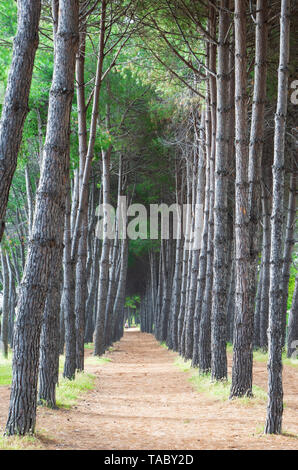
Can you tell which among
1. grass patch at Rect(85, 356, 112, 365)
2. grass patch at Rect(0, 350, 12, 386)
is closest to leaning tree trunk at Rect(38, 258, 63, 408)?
grass patch at Rect(0, 350, 12, 386)

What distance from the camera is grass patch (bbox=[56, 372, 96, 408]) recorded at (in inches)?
365

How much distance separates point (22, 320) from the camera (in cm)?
614

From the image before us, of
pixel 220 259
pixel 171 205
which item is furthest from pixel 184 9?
pixel 171 205

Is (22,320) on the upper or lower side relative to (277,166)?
lower

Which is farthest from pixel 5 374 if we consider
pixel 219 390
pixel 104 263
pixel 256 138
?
pixel 256 138

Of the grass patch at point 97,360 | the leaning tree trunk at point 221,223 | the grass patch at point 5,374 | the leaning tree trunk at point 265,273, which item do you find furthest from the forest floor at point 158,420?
the leaning tree trunk at point 265,273

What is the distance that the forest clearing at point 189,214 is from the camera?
6191mm

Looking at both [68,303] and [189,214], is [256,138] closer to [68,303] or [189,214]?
[68,303]

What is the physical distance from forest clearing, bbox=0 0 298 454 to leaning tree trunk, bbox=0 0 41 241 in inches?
0.5

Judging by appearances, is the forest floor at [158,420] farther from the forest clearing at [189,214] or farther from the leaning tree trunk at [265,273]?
the leaning tree trunk at [265,273]

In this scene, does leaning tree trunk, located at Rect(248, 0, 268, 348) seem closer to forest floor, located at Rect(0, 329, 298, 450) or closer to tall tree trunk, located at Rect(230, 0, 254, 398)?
tall tree trunk, located at Rect(230, 0, 254, 398)

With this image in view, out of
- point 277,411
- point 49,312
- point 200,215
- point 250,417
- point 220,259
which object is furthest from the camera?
point 200,215

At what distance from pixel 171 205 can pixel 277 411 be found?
20.8 metres

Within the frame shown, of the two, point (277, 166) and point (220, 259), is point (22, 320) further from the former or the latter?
point (220, 259)
